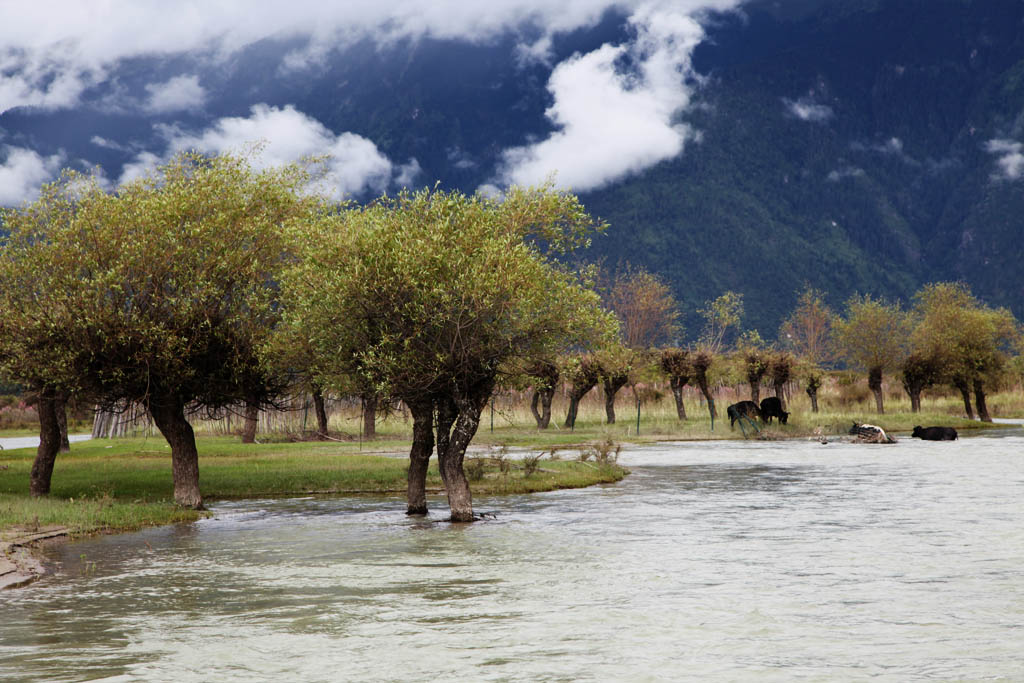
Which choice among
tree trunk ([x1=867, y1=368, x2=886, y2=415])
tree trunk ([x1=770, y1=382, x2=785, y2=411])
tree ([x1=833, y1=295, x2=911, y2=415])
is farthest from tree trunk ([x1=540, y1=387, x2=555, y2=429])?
tree trunk ([x1=867, y1=368, x2=886, y2=415])

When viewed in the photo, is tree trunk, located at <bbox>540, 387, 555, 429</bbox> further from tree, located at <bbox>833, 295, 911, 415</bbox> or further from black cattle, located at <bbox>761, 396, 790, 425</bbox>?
tree, located at <bbox>833, 295, 911, 415</bbox>

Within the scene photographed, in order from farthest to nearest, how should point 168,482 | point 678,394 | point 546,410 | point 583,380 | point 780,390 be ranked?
1. point 780,390
2. point 678,394
3. point 583,380
4. point 546,410
5. point 168,482

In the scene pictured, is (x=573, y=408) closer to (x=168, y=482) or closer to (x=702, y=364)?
(x=702, y=364)

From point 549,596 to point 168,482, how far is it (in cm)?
2524

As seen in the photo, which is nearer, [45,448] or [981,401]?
[45,448]

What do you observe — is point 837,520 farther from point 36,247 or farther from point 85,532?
point 36,247

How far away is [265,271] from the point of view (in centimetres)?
3503

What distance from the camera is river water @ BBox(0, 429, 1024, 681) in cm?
1612

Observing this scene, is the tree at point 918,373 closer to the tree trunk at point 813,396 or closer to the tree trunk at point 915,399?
the tree trunk at point 915,399

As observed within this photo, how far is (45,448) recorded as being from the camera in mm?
36969

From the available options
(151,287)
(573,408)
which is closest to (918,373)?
(573,408)

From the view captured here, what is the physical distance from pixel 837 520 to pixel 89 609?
2158cm

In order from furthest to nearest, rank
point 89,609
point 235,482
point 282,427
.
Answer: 1. point 282,427
2. point 235,482
3. point 89,609

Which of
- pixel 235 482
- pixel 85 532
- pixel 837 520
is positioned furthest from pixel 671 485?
pixel 85 532
